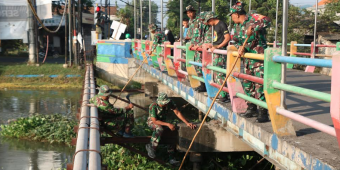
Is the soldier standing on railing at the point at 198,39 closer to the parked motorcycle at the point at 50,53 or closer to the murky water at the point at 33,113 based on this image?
the murky water at the point at 33,113

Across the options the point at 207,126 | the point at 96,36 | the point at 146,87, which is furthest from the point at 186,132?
the point at 96,36

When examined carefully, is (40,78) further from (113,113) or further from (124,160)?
(113,113)

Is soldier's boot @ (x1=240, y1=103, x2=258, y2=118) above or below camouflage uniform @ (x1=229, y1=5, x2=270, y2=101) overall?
below

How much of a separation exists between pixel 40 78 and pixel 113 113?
57.2 ft

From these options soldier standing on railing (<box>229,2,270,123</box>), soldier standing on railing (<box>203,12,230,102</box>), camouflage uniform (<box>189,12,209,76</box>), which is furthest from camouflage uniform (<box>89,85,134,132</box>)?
soldier standing on railing (<box>229,2,270,123</box>)

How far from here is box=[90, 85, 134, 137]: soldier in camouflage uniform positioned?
8.43m

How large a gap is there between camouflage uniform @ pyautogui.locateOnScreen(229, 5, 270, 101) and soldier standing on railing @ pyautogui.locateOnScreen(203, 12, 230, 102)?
0.78 m

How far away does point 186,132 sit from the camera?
681 centimetres

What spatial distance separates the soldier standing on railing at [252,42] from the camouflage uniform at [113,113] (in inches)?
137

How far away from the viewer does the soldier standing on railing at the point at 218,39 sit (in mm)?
6207

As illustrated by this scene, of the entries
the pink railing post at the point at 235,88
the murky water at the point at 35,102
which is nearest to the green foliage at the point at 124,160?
the pink railing post at the point at 235,88

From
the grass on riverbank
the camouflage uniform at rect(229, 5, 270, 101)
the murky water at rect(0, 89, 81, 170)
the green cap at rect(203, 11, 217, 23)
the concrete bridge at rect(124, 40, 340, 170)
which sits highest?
the green cap at rect(203, 11, 217, 23)

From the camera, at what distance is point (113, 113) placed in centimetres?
863

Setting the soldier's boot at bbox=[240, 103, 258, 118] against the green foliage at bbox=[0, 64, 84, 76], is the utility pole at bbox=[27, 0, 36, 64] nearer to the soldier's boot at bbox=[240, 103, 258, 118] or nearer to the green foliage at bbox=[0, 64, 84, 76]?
the green foliage at bbox=[0, 64, 84, 76]
